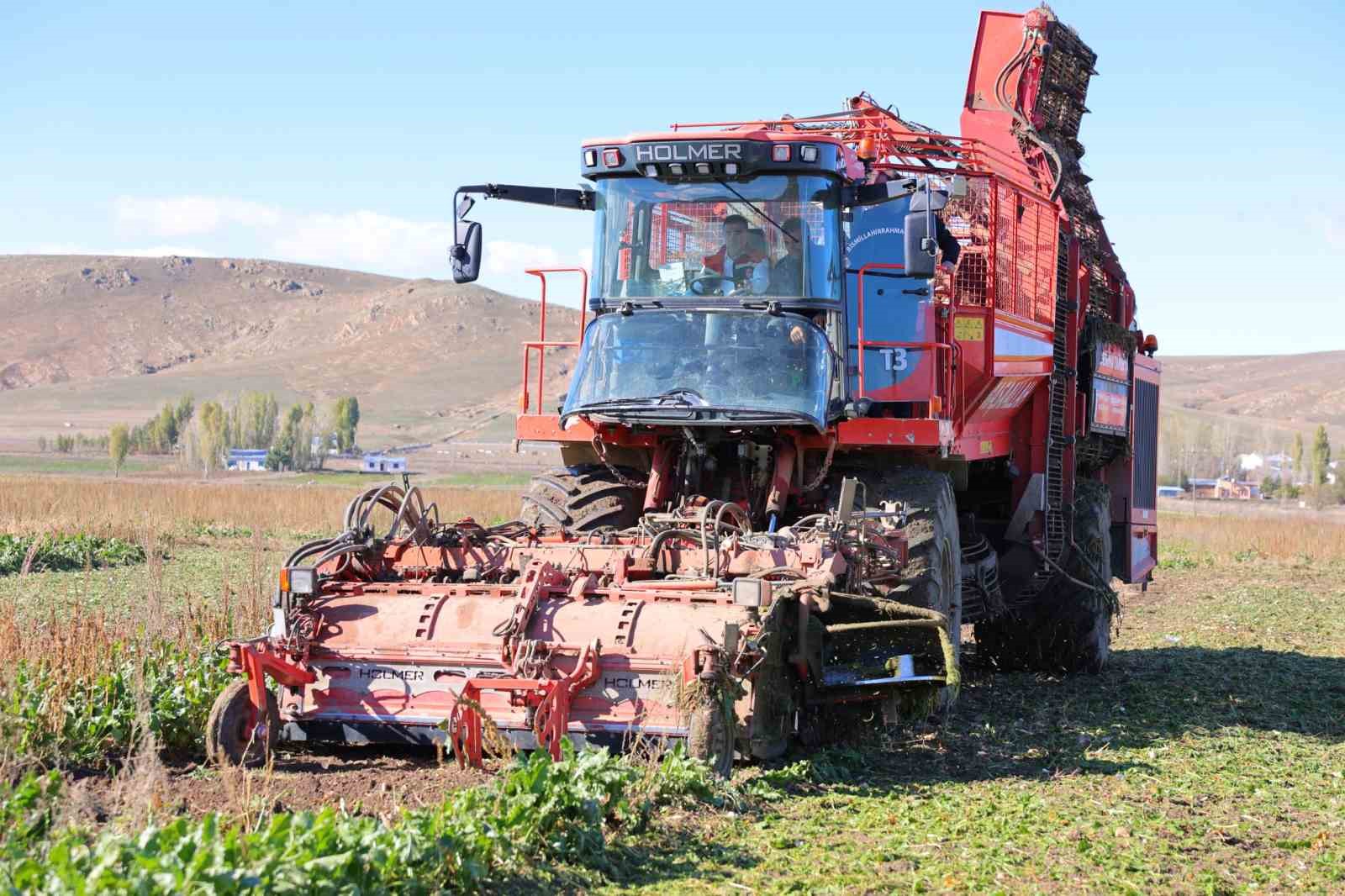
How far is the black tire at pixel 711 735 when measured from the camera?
7.11 m

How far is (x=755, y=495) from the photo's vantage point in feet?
31.5

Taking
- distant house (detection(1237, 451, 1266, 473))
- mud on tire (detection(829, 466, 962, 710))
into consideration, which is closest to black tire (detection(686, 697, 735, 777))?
mud on tire (detection(829, 466, 962, 710))

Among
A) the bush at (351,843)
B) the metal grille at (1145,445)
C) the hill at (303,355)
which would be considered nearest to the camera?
the bush at (351,843)

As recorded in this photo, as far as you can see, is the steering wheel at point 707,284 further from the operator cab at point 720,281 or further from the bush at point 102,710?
the bush at point 102,710

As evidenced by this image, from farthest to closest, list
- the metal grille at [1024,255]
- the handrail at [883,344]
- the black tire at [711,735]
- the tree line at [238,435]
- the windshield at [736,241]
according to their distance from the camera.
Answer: the tree line at [238,435] < the metal grille at [1024,255] < the windshield at [736,241] < the handrail at [883,344] < the black tire at [711,735]

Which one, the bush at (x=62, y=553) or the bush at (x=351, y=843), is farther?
the bush at (x=62, y=553)

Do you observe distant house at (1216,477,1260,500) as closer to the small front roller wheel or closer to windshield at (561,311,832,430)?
windshield at (561,311,832,430)

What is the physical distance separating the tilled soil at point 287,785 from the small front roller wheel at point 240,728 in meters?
0.12

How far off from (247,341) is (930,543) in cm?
16375

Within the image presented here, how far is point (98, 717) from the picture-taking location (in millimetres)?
8016

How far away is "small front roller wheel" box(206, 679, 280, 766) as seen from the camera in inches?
295

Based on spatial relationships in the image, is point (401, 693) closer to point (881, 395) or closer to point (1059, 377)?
point (881, 395)

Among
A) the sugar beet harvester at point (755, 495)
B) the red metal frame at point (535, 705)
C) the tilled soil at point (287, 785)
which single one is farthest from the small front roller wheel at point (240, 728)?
the red metal frame at point (535, 705)

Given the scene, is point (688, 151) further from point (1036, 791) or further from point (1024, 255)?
point (1036, 791)
